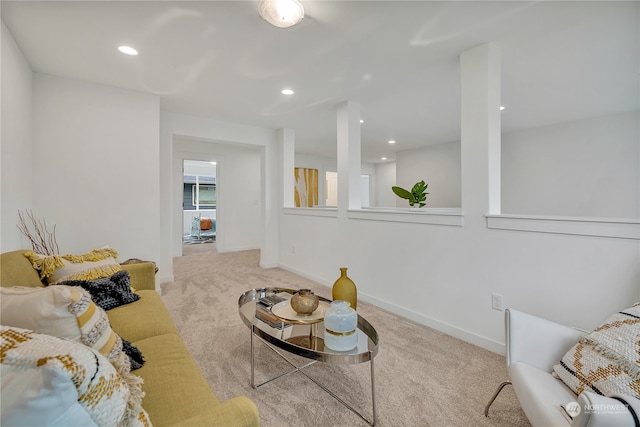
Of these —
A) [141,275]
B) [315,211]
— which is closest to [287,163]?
[315,211]

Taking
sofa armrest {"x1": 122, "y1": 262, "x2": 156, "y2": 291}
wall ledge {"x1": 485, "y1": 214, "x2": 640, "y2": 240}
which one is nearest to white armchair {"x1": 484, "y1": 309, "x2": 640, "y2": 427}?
wall ledge {"x1": 485, "y1": 214, "x2": 640, "y2": 240}

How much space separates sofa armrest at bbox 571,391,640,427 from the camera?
76 centimetres

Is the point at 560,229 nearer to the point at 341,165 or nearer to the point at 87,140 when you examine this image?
the point at 341,165

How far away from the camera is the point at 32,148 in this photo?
269cm

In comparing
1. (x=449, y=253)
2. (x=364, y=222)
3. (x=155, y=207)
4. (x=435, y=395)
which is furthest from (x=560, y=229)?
(x=155, y=207)

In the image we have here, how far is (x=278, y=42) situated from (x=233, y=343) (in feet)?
7.94

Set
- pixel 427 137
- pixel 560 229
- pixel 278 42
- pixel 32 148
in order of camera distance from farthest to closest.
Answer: pixel 427 137 → pixel 32 148 → pixel 278 42 → pixel 560 229

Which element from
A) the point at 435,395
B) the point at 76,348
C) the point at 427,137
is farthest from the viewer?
the point at 427,137

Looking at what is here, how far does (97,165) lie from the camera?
3018 mm

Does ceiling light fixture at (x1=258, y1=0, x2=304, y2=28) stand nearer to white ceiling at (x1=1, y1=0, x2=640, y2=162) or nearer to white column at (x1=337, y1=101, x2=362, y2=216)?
white ceiling at (x1=1, y1=0, x2=640, y2=162)

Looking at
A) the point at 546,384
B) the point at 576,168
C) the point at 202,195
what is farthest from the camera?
the point at 202,195

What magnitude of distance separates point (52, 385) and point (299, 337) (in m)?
1.25

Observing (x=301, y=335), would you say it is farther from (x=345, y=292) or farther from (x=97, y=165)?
(x=97, y=165)

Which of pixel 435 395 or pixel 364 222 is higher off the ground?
pixel 364 222
